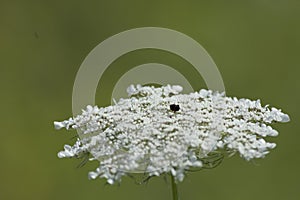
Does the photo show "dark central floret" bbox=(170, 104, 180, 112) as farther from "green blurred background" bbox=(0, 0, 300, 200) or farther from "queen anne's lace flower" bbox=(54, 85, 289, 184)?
"green blurred background" bbox=(0, 0, 300, 200)

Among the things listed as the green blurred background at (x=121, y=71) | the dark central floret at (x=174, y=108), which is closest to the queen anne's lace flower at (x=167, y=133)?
the dark central floret at (x=174, y=108)

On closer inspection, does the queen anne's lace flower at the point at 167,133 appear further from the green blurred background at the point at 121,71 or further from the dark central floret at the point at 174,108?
the green blurred background at the point at 121,71

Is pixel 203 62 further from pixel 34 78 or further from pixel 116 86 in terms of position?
pixel 34 78

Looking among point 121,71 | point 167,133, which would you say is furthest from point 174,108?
point 121,71

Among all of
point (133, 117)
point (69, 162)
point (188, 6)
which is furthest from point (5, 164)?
point (133, 117)

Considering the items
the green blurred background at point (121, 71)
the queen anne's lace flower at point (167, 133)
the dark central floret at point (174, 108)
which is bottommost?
the queen anne's lace flower at point (167, 133)
